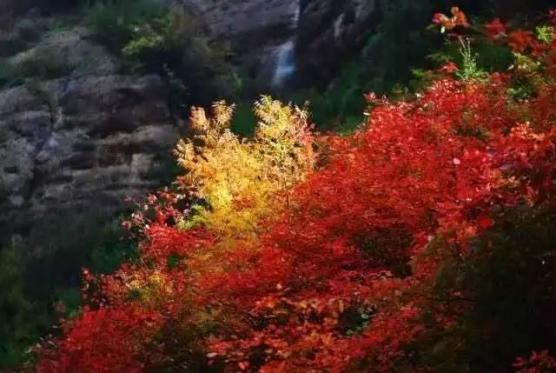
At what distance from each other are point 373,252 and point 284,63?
22309mm

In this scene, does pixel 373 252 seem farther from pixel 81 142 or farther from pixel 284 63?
pixel 284 63

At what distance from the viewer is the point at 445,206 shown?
6688mm

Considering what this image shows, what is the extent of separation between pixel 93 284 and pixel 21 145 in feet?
33.4

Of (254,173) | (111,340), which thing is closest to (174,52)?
(254,173)

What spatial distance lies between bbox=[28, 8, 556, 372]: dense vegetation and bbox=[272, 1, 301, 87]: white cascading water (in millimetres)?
14429

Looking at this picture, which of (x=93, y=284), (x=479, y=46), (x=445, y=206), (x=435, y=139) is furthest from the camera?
(x=93, y=284)

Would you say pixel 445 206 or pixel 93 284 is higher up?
pixel 445 206

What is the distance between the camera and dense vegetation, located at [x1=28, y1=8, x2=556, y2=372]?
5.49 m

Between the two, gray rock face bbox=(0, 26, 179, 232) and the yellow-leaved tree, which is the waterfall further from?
the yellow-leaved tree

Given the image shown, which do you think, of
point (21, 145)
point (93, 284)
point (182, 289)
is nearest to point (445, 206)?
point (182, 289)

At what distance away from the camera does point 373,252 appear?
9266mm

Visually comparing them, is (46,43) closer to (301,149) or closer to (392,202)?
(301,149)

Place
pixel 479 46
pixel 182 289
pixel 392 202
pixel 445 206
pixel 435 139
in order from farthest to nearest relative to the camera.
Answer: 1. pixel 479 46
2. pixel 182 289
3. pixel 435 139
4. pixel 392 202
5. pixel 445 206

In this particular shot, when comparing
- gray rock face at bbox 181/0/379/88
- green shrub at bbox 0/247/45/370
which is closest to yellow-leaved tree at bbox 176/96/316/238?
green shrub at bbox 0/247/45/370
